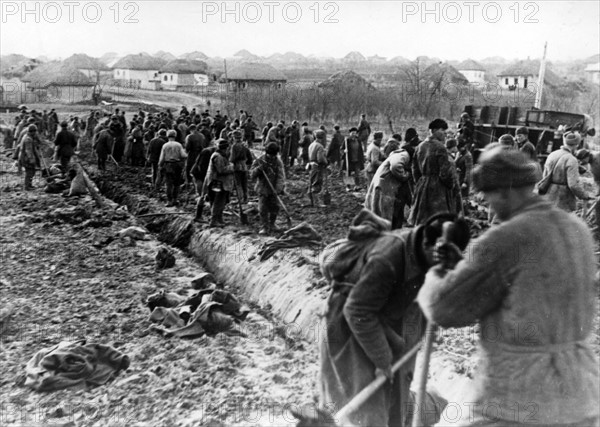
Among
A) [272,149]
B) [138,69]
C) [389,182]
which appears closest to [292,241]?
[272,149]

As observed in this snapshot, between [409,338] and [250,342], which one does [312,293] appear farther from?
[409,338]

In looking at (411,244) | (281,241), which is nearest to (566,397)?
(411,244)

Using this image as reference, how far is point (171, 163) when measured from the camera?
13086 mm

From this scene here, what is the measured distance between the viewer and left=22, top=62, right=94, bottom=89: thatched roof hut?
54969 mm

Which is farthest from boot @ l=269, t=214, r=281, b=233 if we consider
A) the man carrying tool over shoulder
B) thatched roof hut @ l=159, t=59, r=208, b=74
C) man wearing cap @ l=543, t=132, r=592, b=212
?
thatched roof hut @ l=159, t=59, r=208, b=74

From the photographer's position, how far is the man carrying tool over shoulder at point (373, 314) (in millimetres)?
3016

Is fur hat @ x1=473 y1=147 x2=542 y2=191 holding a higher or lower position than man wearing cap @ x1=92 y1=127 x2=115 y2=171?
higher

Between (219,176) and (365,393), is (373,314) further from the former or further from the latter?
(219,176)

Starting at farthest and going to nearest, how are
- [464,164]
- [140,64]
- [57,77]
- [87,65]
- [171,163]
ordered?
[140,64] → [87,65] → [57,77] → [171,163] → [464,164]

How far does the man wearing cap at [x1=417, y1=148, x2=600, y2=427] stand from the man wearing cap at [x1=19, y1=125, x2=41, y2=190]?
50.6ft

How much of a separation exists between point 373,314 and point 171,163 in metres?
10.6

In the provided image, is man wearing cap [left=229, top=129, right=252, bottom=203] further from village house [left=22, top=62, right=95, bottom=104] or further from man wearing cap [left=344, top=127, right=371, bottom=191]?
village house [left=22, top=62, right=95, bottom=104]

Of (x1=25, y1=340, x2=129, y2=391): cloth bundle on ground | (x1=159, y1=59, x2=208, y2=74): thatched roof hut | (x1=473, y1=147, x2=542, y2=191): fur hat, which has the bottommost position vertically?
(x1=25, y1=340, x2=129, y2=391): cloth bundle on ground

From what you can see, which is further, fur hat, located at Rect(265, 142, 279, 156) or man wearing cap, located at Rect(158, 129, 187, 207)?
man wearing cap, located at Rect(158, 129, 187, 207)
